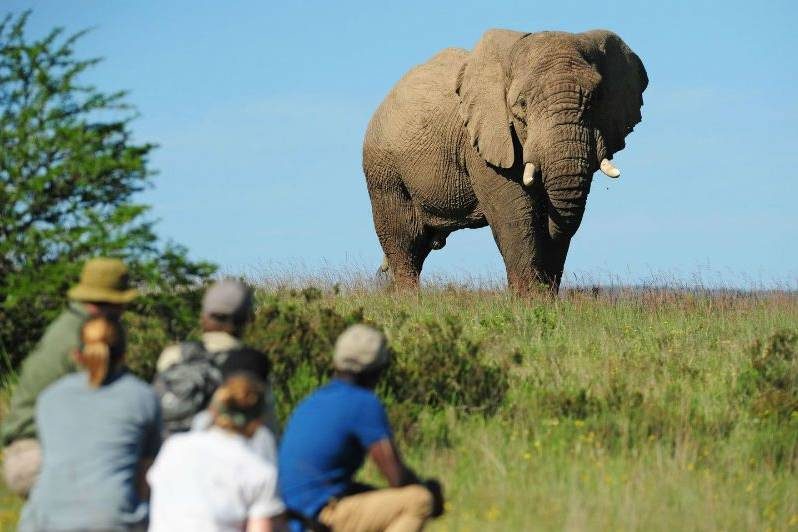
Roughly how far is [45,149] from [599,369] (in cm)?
517

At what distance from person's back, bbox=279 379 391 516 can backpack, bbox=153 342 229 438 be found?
405 mm

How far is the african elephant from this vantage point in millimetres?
17750

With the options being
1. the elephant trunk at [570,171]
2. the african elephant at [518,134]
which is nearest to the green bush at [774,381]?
the elephant trunk at [570,171]

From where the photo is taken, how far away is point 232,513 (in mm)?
5617

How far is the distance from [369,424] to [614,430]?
457 centimetres

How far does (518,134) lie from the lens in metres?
18.7

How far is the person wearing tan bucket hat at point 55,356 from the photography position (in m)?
6.80

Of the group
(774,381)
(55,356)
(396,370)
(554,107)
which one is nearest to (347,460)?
(55,356)

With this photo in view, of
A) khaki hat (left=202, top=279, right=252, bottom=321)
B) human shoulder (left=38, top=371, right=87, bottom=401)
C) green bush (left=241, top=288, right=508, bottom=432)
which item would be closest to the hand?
khaki hat (left=202, top=279, right=252, bottom=321)

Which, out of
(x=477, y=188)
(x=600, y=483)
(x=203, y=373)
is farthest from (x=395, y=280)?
(x=203, y=373)

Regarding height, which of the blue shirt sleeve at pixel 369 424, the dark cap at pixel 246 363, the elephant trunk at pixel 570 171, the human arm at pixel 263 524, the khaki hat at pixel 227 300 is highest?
the elephant trunk at pixel 570 171

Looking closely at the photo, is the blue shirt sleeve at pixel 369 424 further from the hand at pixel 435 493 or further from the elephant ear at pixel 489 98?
the elephant ear at pixel 489 98

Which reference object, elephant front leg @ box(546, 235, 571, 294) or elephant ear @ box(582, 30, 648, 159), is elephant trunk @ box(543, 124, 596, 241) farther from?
elephant front leg @ box(546, 235, 571, 294)

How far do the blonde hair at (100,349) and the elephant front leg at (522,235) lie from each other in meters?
12.7
